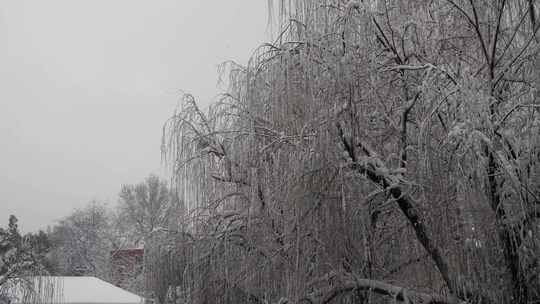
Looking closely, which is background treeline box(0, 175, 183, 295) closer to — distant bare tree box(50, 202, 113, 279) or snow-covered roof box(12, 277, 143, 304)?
distant bare tree box(50, 202, 113, 279)

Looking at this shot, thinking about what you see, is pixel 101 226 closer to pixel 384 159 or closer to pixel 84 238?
pixel 84 238

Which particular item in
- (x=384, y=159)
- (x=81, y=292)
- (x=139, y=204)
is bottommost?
(x=81, y=292)

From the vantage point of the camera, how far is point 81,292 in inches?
390

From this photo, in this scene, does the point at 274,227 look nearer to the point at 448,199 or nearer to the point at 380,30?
the point at 448,199

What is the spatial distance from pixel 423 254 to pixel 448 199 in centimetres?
68

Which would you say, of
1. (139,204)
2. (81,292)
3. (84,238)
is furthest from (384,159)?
(84,238)

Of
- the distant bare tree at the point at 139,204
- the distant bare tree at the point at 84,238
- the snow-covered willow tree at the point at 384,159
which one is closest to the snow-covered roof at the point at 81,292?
the snow-covered willow tree at the point at 384,159

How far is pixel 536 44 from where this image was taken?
396 cm

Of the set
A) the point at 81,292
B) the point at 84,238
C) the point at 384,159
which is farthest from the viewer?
the point at 84,238

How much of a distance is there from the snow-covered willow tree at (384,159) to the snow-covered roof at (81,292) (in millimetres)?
4125

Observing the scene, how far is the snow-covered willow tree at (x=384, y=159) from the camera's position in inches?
138

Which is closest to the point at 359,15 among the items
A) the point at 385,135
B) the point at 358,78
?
the point at 358,78

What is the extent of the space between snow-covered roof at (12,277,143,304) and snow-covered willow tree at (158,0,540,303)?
4.13m

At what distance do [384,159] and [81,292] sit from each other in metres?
7.51
